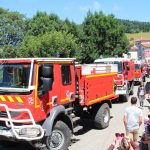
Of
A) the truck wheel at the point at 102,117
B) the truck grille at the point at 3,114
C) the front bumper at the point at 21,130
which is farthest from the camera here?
the truck wheel at the point at 102,117

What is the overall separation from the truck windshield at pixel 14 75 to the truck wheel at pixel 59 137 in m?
1.41

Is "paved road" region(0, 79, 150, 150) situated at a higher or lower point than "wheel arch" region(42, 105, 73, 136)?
lower

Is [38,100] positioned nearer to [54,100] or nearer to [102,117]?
[54,100]

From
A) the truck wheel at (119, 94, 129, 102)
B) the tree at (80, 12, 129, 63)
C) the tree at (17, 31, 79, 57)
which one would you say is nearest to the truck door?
the truck wheel at (119, 94, 129, 102)

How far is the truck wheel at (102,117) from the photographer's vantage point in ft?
42.9

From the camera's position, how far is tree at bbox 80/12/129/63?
179ft

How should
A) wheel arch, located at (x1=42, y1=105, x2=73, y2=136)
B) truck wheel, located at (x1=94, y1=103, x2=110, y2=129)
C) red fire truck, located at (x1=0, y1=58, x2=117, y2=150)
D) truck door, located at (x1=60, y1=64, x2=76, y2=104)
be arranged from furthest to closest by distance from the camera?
truck wheel, located at (x1=94, y1=103, x2=110, y2=129) → truck door, located at (x1=60, y1=64, x2=76, y2=104) → wheel arch, located at (x1=42, y1=105, x2=73, y2=136) → red fire truck, located at (x1=0, y1=58, x2=117, y2=150)

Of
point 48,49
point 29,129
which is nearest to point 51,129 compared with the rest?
point 29,129

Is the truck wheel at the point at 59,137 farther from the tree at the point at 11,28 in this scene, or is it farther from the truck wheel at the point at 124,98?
the tree at the point at 11,28

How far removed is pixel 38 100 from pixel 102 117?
14.9 ft

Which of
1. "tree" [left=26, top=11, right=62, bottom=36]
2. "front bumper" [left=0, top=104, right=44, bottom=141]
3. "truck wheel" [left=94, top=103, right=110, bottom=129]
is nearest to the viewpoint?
"front bumper" [left=0, top=104, right=44, bottom=141]

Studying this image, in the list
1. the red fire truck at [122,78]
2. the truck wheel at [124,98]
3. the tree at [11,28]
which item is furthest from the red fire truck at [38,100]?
the tree at [11,28]

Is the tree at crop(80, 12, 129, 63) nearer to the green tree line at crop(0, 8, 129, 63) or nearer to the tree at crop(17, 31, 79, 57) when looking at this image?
the green tree line at crop(0, 8, 129, 63)

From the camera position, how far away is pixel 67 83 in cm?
1052
